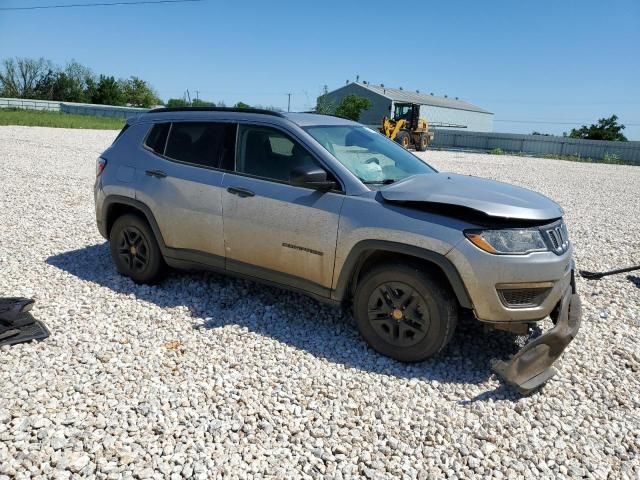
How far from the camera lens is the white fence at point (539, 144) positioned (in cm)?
3195

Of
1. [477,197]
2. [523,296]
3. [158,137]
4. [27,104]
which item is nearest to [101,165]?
[158,137]

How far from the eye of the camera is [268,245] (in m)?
4.04

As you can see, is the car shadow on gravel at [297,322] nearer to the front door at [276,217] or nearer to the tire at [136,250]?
the tire at [136,250]

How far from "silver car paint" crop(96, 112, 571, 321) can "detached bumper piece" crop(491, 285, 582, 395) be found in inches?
7.3

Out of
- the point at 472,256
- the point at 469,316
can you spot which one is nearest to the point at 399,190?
the point at 472,256

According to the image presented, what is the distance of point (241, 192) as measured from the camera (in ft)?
13.6

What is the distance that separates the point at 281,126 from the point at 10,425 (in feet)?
9.43

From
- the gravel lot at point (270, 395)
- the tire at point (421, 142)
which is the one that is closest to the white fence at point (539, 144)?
the tire at point (421, 142)

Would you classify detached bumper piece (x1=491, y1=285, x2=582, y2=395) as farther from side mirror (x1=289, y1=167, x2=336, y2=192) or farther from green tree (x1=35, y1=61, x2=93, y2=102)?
green tree (x1=35, y1=61, x2=93, y2=102)

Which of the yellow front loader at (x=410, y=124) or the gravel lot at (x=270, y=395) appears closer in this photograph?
the gravel lot at (x=270, y=395)

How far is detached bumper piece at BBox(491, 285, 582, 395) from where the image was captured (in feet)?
10.5

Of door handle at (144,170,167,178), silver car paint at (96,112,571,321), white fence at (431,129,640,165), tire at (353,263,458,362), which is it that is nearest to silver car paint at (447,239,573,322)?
silver car paint at (96,112,571,321)

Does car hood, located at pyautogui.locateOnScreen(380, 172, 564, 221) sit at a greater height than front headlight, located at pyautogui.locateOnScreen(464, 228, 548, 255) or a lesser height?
greater

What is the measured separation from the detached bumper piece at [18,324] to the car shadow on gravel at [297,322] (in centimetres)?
69
